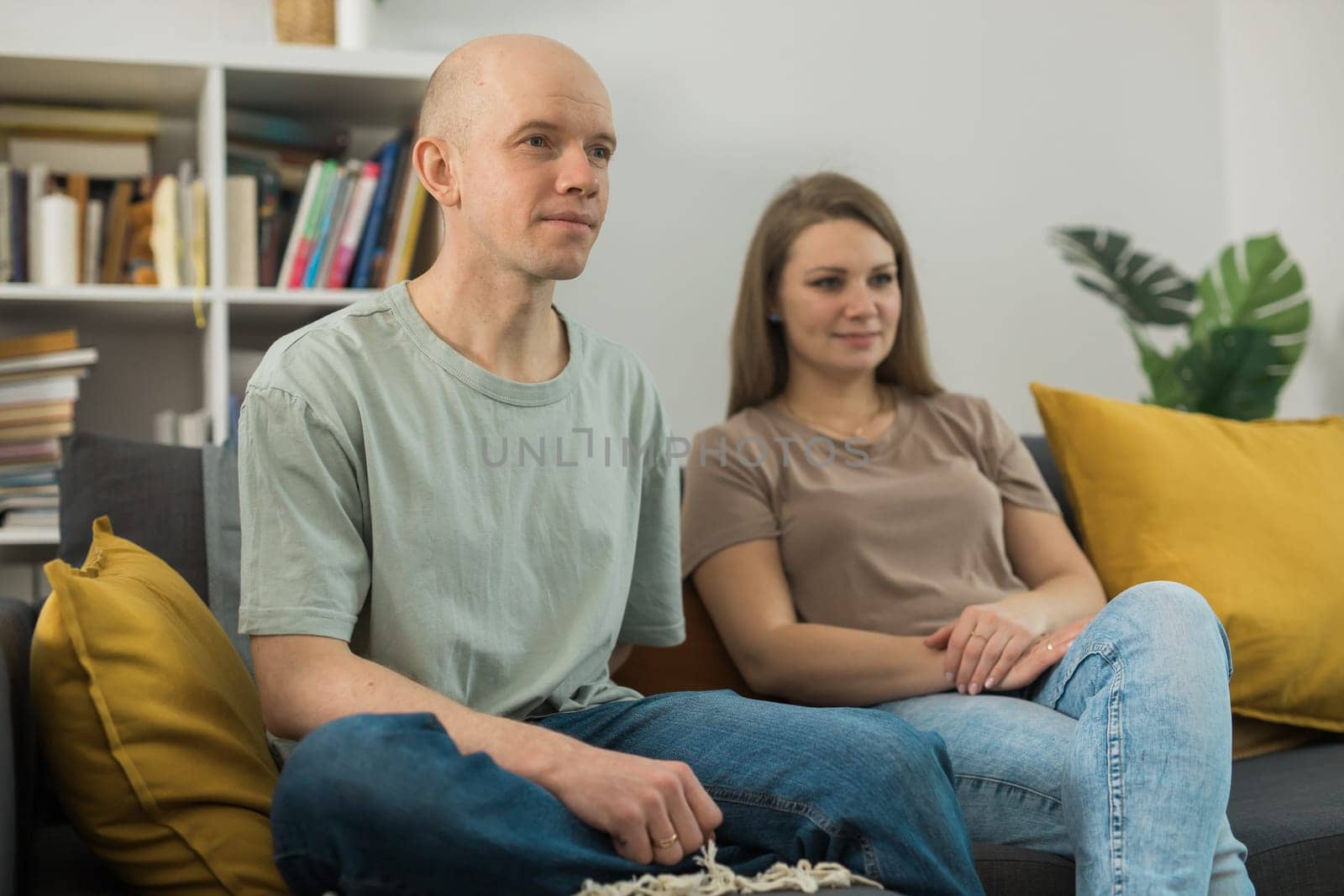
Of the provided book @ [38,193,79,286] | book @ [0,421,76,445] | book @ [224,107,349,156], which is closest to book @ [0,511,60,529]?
book @ [0,421,76,445]

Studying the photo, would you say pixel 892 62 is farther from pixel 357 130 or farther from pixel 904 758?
pixel 904 758

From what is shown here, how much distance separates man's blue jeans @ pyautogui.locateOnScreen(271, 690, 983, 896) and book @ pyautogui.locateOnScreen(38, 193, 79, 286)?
139 centimetres

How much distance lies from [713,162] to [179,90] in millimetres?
1027

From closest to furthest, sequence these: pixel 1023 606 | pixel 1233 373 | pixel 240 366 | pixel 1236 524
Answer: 1. pixel 1023 606
2. pixel 1236 524
3. pixel 240 366
4. pixel 1233 373

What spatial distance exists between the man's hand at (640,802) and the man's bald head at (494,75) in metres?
0.64

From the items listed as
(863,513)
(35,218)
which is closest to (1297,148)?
(863,513)

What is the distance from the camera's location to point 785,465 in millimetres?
1832

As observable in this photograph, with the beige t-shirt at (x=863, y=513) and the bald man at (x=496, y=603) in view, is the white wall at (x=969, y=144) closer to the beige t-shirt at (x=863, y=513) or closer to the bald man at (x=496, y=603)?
the beige t-shirt at (x=863, y=513)

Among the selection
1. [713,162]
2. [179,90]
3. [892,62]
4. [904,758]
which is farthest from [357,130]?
[904,758]

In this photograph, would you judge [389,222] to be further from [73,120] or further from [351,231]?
[73,120]

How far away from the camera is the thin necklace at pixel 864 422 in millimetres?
1912

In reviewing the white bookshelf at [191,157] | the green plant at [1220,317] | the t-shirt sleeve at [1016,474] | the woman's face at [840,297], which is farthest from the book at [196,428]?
the green plant at [1220,317]

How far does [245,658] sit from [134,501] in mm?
254

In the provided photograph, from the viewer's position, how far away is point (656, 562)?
1.56 meters
